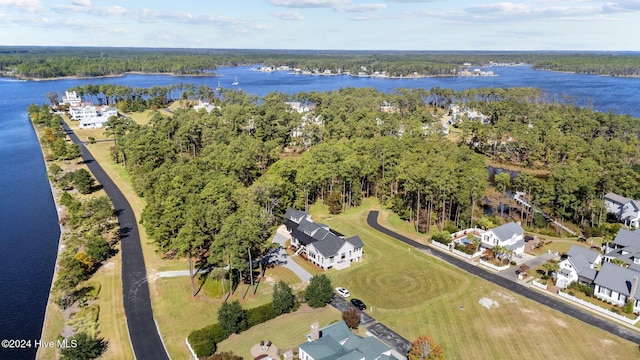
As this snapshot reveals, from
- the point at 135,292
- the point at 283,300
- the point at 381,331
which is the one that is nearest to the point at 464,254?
the point at 381,331

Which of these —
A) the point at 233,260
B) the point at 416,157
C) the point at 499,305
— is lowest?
the point at 499,305

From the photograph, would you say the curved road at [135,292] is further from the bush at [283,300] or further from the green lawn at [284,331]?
the bush at [283,300]

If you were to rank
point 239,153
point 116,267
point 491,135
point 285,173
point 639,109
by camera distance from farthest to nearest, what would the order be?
point 639,109
point 491,135
point 239,153
point 285,173
point 116,267

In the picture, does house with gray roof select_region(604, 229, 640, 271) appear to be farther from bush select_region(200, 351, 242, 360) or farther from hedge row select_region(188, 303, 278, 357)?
bush select_region(200, 351, 242, 360)

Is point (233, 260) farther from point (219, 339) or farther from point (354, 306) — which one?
point (354, 306)

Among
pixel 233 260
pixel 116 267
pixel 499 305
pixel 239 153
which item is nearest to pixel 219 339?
pixel 233 260

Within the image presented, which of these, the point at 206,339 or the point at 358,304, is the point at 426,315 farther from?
the point at 206,339

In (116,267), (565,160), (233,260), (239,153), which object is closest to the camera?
(233,260)
